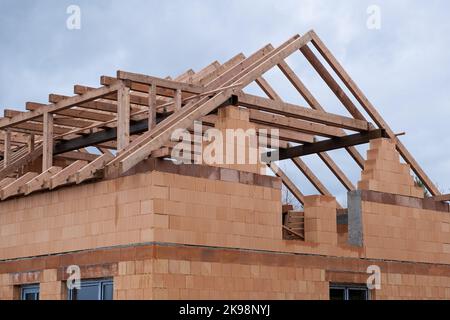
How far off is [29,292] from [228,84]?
20.4ft

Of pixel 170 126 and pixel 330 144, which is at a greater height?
pixel 330 144

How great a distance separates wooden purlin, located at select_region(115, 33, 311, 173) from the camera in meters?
16.4

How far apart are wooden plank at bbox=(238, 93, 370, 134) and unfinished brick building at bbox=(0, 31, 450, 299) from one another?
0.04m

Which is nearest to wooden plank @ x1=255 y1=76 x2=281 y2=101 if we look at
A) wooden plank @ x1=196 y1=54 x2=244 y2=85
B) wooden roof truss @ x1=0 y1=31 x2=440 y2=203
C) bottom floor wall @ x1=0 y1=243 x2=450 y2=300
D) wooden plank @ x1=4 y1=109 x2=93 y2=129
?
wooden roof truss @ x1=0 y1=31 x2=440 y2=203

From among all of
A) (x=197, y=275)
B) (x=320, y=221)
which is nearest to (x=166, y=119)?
(x=197, y=275)

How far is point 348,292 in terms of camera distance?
1945cm

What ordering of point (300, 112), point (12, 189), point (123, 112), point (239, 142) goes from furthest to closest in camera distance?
point (300, 112), point (12, 189), point (239, 142), point (123, 112)

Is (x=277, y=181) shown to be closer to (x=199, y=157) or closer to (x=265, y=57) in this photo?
(x=199, y=157)

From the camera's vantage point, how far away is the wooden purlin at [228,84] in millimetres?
16359

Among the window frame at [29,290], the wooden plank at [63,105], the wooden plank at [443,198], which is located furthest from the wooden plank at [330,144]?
the window frame at [29,290]

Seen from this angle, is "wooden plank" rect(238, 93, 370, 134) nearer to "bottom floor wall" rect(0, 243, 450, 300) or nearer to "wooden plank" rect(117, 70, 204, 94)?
"wooden plank" rect(117, 70, 204, 94)

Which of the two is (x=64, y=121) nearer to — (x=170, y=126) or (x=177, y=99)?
(x=177, y=99)

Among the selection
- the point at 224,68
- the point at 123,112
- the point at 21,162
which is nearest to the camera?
the point at 123,112
